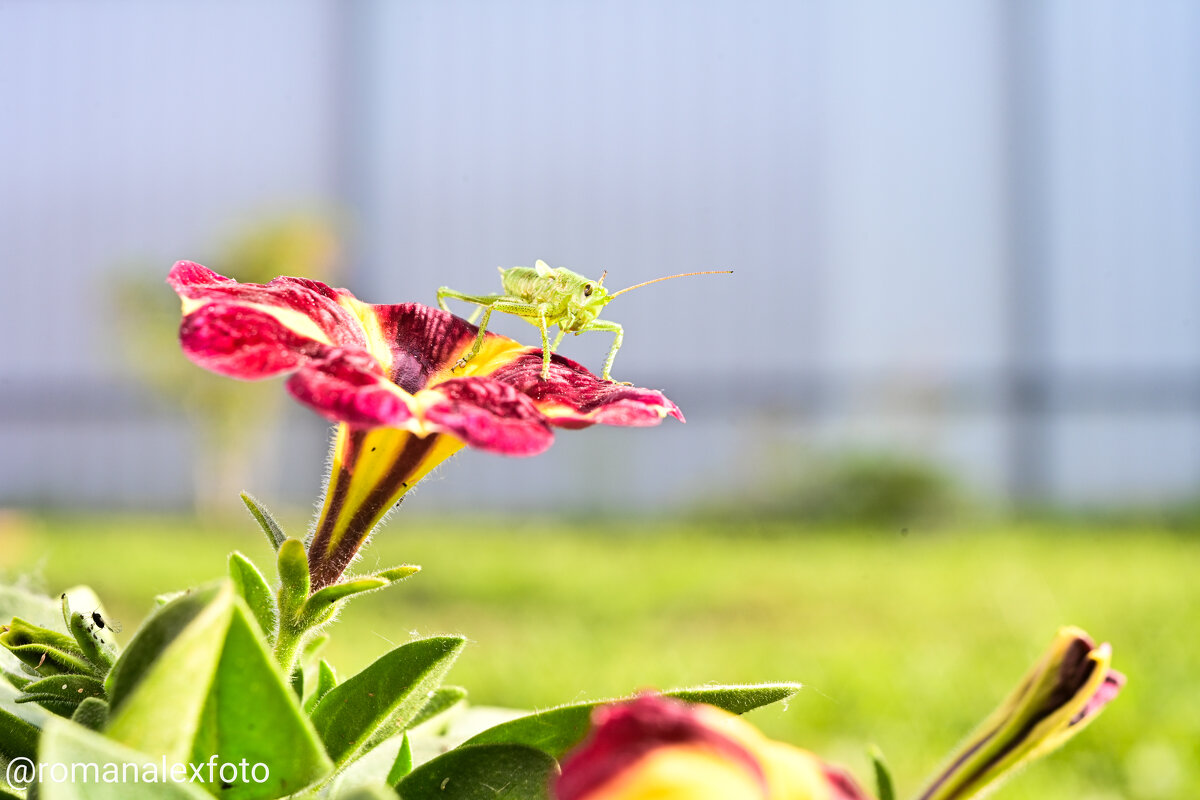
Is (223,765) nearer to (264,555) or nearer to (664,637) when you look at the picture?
(664,637)

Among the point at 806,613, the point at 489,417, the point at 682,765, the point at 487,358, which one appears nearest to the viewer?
the point at 682,765

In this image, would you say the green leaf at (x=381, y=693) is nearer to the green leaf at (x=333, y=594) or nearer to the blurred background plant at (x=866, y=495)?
the green leaf at (x=333, y=594)

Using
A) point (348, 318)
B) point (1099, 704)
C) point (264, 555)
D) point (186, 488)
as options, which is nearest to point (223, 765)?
point (348, 318)

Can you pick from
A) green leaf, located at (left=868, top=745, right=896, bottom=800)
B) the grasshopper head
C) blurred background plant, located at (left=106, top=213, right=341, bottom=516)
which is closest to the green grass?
the grasshopper head

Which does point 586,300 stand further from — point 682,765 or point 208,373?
point 208,373

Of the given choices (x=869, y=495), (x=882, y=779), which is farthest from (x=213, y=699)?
(x=869, y=495)

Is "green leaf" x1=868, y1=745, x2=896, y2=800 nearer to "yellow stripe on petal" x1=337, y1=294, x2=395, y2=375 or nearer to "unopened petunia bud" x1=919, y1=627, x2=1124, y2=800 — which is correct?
"unopened petunia bud" x1=919, y1=627, x2=1124, y2=800
